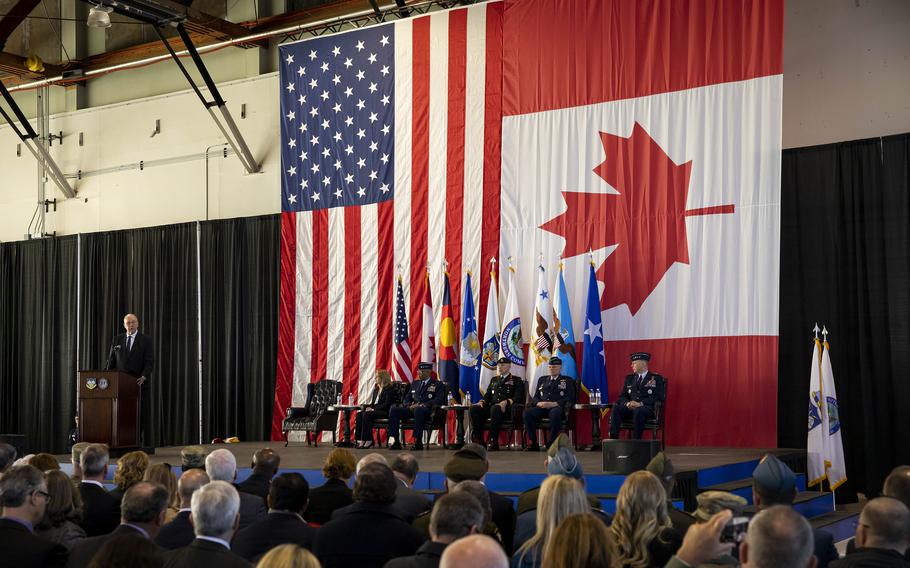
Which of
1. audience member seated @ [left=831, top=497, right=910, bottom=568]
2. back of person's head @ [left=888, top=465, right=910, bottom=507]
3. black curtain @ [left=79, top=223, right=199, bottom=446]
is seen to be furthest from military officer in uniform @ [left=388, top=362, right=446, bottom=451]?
audience member seated @ [left=831, top=497, right=910, bottom=568]

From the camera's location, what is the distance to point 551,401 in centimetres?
969

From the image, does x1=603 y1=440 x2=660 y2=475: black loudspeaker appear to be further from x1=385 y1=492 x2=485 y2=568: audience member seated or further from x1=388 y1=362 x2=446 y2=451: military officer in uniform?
x1=385 y1=492 x2=485 y2=568: audience member seated

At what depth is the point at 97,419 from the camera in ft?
31.6

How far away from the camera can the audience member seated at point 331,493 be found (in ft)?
14.8

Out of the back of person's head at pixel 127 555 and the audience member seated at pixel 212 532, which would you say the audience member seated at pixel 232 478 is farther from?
the back of person's head at pixel 127 555

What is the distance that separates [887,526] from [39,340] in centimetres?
1478

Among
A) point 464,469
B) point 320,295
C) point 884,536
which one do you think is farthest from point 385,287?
point 884,536

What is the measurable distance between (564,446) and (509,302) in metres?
6.16

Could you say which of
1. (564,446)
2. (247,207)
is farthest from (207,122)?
(564,446)

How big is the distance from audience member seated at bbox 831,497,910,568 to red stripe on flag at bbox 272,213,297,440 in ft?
33.9

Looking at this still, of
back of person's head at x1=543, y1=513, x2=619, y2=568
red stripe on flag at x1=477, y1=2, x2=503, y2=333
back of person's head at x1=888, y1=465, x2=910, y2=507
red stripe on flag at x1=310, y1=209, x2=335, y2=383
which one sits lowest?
back of person's head at x1=888, y1=465, x2=910, y2=507

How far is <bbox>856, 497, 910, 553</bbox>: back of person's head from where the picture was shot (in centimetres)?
278

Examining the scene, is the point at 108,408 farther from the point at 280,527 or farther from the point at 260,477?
the point at 280,527

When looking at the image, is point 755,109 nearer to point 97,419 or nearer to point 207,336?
point 97,419
